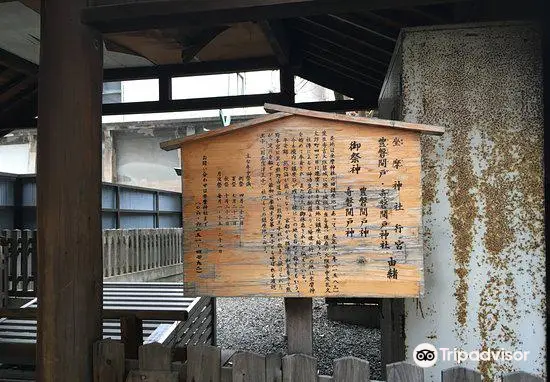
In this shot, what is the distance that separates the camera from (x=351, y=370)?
2.28 metres

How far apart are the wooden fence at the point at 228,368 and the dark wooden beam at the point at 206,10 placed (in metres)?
1.80

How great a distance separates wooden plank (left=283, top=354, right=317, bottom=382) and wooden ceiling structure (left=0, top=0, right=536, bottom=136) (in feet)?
6.00

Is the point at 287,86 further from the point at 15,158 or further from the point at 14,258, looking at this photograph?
the point at 15,158

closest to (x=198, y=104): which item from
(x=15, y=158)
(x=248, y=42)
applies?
(x=248, y=42)

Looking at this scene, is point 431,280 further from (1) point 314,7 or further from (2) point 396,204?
(1) point 314,7

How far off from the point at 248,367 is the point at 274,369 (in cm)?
14

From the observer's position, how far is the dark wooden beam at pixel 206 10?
8.10 feet

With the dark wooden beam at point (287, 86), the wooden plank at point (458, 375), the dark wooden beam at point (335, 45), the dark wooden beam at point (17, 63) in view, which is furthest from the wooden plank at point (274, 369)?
the dark wooden beam at point (17, 63)

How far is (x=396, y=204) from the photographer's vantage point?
2.42m

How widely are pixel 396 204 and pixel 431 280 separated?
0.77m

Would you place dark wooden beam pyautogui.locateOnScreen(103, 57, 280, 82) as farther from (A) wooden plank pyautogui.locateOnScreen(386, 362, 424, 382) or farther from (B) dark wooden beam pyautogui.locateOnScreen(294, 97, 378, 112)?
(A) wooden plank pyautogui.locateOnScreen(386, 362, 424, 382)

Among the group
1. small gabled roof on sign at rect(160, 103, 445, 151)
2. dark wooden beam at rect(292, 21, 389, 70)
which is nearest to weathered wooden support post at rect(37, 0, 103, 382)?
small gabled roof on sign at rect(160, 103, 445, 151)

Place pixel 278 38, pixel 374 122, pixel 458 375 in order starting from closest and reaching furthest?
pixel 458 375
pixel 374 122
pixel 278 38

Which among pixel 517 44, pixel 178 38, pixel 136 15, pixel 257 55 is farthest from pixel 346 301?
pixel 136 15
